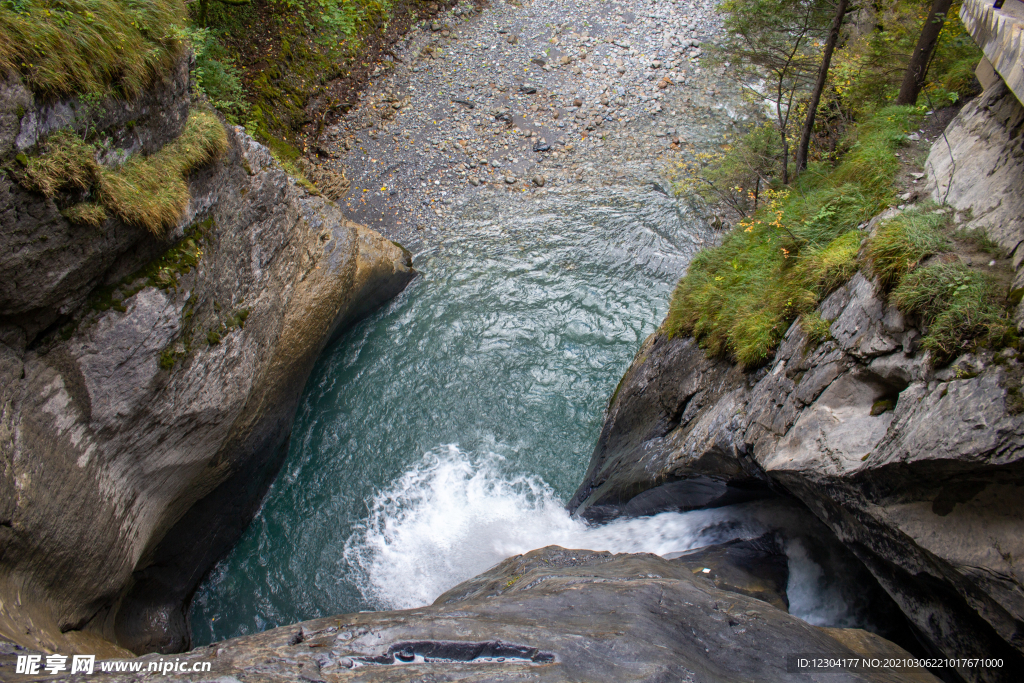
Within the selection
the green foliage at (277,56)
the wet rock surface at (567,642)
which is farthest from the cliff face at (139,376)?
the green foliage at (277,56)

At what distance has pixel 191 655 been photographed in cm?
343

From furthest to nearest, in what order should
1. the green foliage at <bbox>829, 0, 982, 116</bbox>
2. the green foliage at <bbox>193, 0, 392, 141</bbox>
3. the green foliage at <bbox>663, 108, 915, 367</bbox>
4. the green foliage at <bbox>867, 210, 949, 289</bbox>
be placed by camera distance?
the green foliage at <bbox>193, 0, 392, 141</bbox>, the green foliage at <bbox>829, 0, 982, 116</bbox>, the green foliage at <bbox>663, 108, 915, 367</bbox>, the green foliage at <bbox>867, 210, 949, 289</bbox>

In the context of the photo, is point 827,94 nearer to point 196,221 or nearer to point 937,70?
point 937,70

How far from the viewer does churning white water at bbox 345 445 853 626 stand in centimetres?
681

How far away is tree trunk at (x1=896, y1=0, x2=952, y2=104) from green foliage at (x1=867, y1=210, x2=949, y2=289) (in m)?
5.35

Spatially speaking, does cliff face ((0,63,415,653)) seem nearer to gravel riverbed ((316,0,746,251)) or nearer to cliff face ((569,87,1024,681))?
gravel riverbed ((316,0,746,251))

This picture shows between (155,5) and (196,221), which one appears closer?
(155,5)

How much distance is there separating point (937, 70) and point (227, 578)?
14.4 m

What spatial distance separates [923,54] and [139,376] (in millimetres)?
12259

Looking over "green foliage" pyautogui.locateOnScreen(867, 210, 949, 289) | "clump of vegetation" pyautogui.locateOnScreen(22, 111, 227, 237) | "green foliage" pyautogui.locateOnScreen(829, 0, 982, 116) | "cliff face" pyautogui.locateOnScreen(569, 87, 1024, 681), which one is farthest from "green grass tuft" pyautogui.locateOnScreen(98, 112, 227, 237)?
"green foliage" pyautogui.locateOnScreen(829, 0, 982, 116)

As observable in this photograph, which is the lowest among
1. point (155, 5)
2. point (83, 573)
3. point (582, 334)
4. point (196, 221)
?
point (83, 573)

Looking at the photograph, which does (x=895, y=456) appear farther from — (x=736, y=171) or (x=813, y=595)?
(x=736, y=171)

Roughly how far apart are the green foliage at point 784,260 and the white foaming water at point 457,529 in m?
2.54

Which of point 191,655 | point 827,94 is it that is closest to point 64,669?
point 191,655
